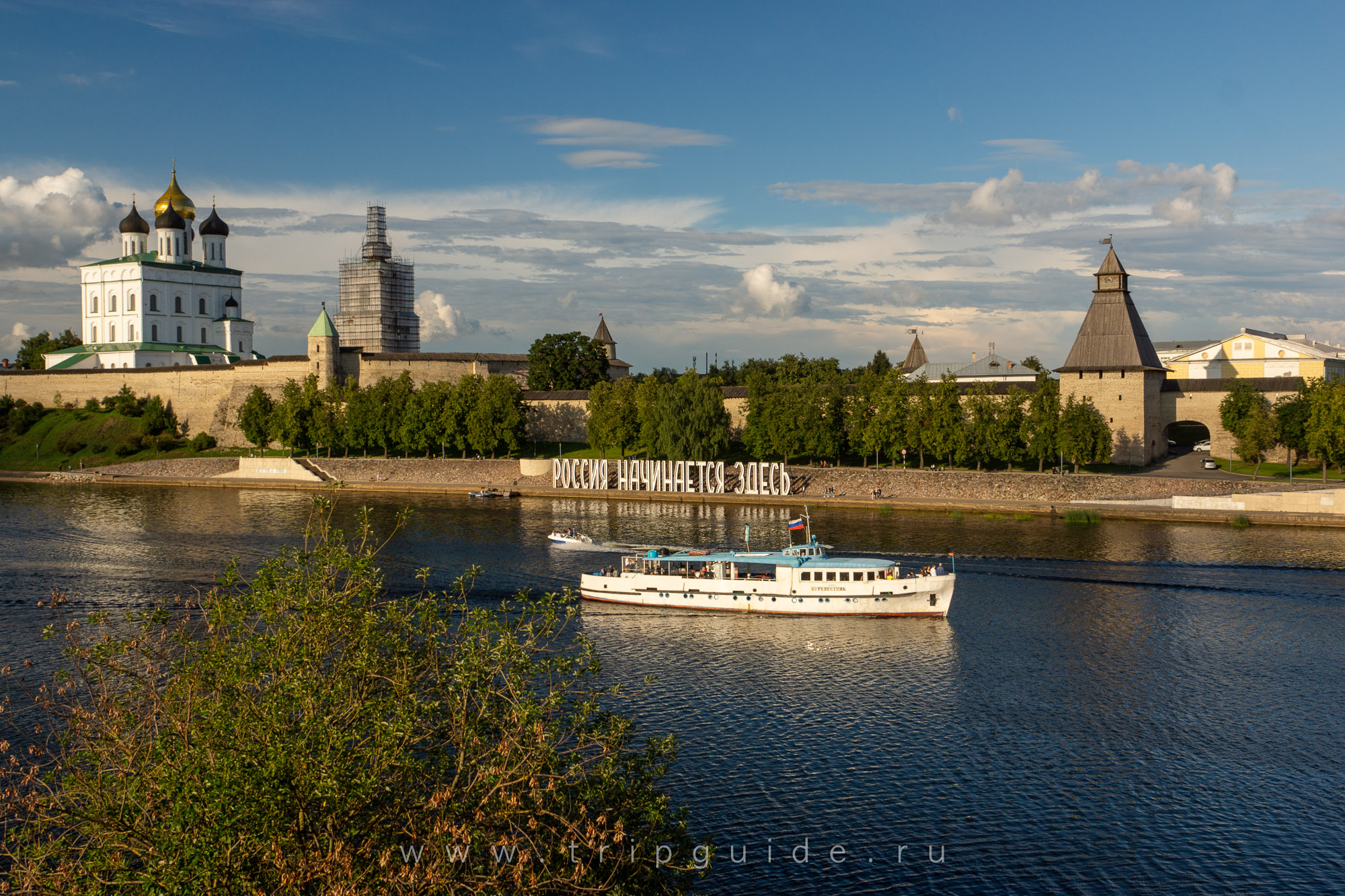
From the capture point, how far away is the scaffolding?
9094cm

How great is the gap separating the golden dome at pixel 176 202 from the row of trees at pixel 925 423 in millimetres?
54356

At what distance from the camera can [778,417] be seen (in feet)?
183

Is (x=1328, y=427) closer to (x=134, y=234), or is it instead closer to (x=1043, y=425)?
(x=1043, y=425)

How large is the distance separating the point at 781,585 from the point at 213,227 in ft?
249

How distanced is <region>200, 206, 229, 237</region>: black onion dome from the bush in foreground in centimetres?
8535

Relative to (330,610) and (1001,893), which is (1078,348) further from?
(330,610)

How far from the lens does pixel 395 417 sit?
64250mm

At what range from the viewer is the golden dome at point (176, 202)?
84.9m

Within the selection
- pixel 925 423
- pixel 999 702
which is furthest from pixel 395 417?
pixel 999 702

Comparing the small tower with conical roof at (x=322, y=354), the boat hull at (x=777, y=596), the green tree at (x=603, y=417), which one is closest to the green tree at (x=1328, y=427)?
the boat hull at (x=777, y=596)

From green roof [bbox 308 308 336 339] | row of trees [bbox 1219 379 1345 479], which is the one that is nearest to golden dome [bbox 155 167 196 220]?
green roof [bbox 308 308 336 339]

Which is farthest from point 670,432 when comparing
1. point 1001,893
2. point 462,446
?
point 1001,893

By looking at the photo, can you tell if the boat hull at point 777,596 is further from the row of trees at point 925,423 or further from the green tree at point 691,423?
the green tree at point 691,423

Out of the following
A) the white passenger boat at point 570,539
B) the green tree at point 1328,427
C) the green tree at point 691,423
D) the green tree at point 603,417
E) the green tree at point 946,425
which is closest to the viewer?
the white passenger boat at point 570,539
